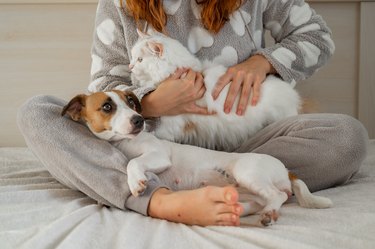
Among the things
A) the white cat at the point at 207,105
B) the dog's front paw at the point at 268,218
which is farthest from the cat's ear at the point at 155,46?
the dog's front paw at the point at 268,218

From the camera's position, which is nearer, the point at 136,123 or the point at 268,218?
the point at 268,218

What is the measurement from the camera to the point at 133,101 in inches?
51.8

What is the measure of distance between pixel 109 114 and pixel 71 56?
0.85 m

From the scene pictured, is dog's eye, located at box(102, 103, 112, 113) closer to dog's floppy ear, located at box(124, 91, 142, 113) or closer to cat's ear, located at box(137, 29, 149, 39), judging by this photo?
dog's floppy ear, located at box(124, 91, 142, 113)

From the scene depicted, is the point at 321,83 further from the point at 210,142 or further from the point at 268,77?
the point at 210,142

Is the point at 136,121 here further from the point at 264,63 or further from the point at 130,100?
the point at 264,63

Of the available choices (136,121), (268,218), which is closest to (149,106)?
(136,121)

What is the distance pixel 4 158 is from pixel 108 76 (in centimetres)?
47

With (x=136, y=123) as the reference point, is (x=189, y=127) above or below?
below

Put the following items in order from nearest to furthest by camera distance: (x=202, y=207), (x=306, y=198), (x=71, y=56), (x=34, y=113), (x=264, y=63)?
(x=202, y=207), (x=306, y=198), (x=34, y=113), (x=264, y=63), (x=71, y=56)

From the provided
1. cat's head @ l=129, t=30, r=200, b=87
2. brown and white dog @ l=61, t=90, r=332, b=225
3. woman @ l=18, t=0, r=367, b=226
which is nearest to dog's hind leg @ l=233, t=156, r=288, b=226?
brown and white dog @ l=61, t=90, r=332, b=225

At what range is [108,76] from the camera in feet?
4.99

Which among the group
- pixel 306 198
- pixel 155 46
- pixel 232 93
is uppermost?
pixel 155 46

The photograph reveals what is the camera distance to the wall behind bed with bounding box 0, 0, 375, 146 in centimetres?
197
